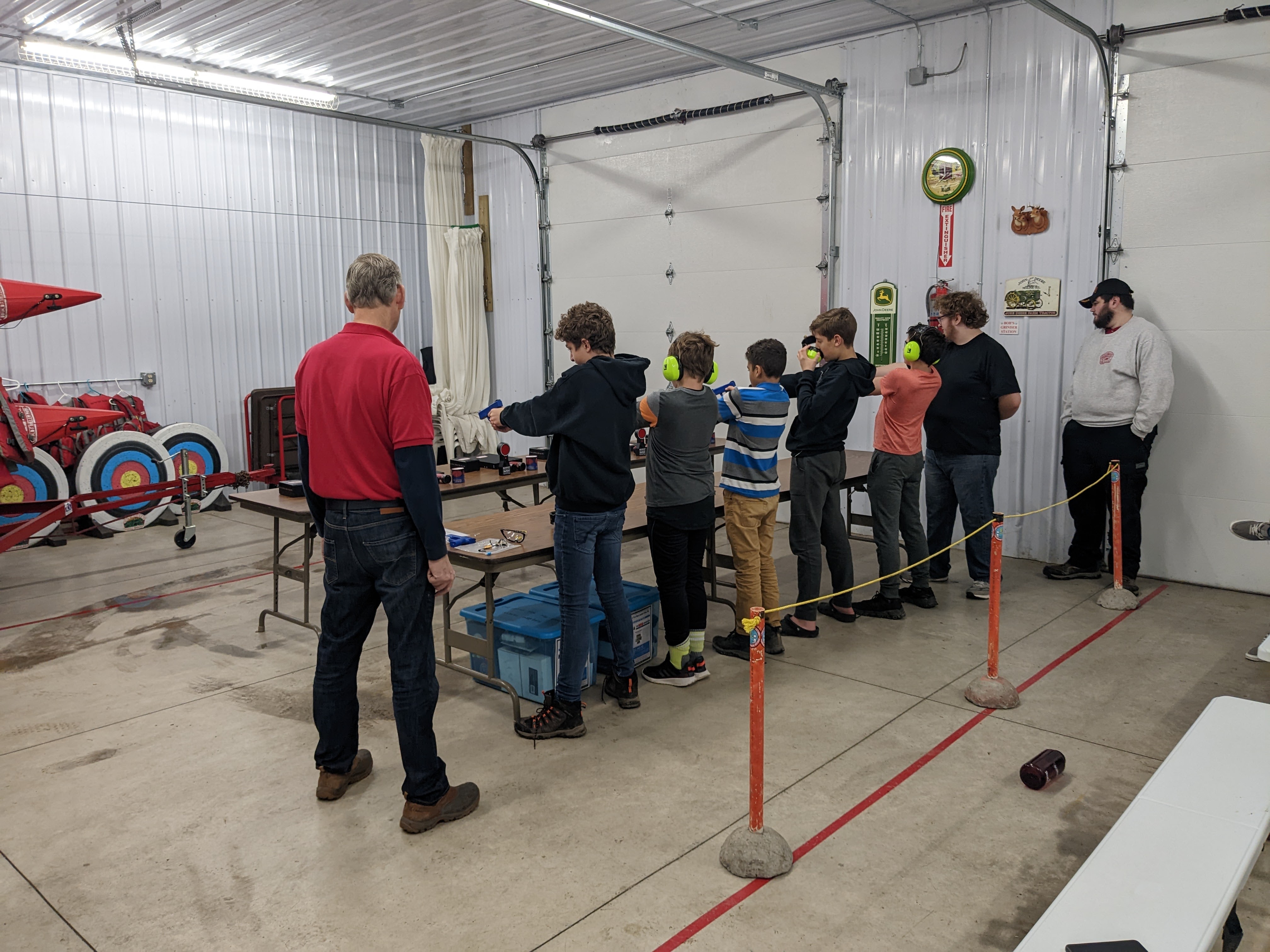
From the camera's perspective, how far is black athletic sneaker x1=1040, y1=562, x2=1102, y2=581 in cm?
629

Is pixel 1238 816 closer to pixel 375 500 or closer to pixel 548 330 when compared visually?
pixel 375 500

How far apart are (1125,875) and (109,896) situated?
9.34ft

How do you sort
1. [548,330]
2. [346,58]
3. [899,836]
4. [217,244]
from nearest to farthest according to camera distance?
[899,836]
[346,58]
[217,244]
[548,330]

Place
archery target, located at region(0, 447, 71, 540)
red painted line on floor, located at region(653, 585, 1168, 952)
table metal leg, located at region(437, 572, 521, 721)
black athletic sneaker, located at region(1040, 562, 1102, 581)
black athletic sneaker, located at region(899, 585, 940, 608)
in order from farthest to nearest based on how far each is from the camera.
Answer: archery target, located at region(0, 447, 71, 540) → black athletic sneaker, located at region(1040, 562, 1102, 581) → black athletic sneaker, located at region(899, 585, 940, 608) → table metal leg, located at region(437, 572, 521, 721) → red painted line on floor, located at region(653, 585, 1168, 952)

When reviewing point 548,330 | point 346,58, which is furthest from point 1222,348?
point 346,58

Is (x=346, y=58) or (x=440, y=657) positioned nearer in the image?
(x=440, y=657)

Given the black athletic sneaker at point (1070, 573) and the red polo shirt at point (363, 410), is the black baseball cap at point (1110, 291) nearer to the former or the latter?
the black athletic sneaker at point (1070, 573)

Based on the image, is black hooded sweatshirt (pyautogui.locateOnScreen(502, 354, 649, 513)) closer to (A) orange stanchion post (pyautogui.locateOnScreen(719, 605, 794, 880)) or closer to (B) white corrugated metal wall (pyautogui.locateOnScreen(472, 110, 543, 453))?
(A) orange stanchion post (pyautogui.locateOnScreen(719, 605, 794, 880))

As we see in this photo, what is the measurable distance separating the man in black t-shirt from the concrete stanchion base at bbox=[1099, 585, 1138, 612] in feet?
2.21

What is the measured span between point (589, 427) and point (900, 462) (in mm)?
2418

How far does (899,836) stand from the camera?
3201 mm

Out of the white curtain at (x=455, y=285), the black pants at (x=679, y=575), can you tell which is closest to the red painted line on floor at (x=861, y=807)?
the black pants at (x=679, y=575)

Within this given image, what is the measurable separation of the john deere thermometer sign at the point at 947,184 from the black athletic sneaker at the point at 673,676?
4118 millimetres

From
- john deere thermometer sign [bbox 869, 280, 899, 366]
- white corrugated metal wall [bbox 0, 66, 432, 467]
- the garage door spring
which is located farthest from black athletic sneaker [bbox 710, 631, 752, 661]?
white corrugated metal wall [bbox 0, 66, 432, 467]
